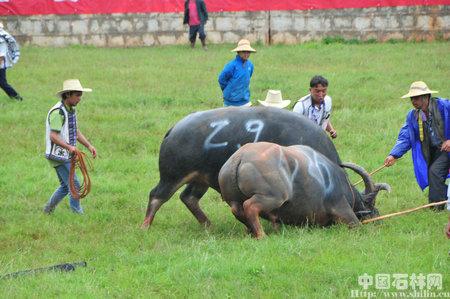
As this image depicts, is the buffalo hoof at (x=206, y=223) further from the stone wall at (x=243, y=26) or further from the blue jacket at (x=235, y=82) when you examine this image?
the stone wall at (x=243, y=26)

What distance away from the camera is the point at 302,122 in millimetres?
10125

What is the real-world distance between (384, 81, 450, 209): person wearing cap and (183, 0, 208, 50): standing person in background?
13743 mm

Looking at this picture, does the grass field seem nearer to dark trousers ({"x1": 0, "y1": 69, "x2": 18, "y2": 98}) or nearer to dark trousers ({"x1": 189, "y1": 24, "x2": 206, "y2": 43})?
dark trousers ({"x1": 0, "y1": 69, "x2": 18, "y2": 98})

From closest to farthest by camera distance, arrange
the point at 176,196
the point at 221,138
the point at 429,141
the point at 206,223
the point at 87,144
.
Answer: the point at 221,138 → the point at 206,223 → the point at 429,141 → the point at 87,144 → the point at 176,196

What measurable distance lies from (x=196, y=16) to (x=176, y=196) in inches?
501

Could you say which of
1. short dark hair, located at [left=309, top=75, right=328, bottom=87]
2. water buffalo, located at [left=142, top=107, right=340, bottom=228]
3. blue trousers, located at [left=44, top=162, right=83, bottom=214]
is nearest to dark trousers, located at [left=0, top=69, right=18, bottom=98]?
blue trousers, located at [left=44, top=162, right=83, bottom=214]

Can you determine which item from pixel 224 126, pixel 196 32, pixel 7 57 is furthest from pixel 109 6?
pixel 224 126

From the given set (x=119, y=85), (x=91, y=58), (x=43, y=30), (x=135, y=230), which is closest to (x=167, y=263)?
(x=135, y=230)

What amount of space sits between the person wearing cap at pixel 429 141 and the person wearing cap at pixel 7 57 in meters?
9.20

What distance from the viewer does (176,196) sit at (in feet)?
39.8

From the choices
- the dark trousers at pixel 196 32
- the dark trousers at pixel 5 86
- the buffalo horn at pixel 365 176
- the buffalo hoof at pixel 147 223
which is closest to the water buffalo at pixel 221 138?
the buffalo horn at pixel 365 176

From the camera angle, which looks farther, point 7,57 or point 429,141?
point 7,57

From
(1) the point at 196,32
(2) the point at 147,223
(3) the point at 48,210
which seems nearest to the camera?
(2) the point at 147,223

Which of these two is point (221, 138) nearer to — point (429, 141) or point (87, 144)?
point (87, 144)
